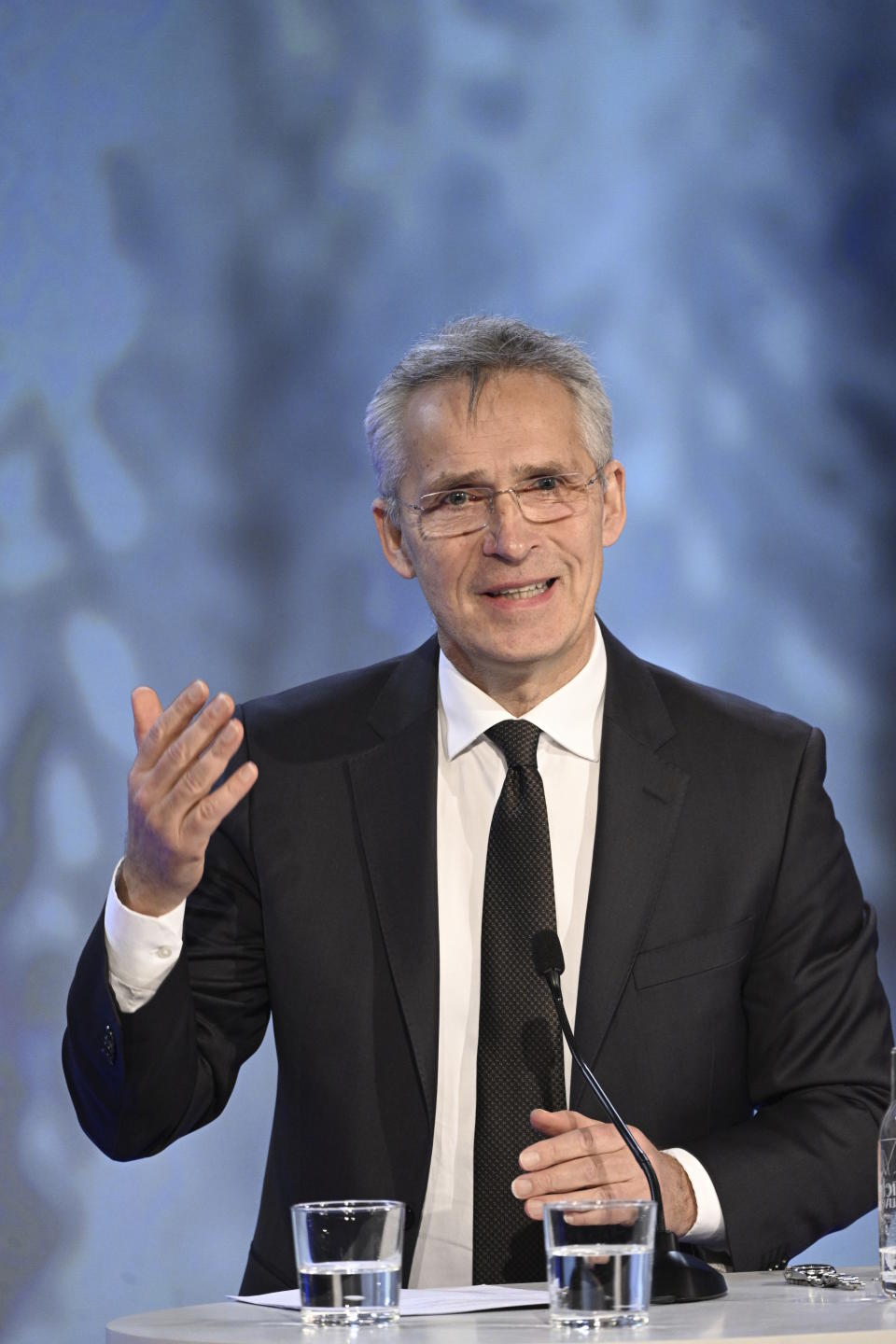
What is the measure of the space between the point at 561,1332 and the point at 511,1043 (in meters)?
0.77

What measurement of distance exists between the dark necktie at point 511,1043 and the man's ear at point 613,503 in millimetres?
468

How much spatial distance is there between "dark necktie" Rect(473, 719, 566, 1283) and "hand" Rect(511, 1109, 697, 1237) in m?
0.29

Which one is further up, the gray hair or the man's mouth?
the gray hair

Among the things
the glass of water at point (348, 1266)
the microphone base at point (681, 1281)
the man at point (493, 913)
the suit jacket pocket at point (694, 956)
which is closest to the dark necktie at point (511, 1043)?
the man at point (493, 913)

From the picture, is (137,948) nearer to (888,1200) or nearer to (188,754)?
(188,754)

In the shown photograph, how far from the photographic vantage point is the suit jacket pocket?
211 centimetres

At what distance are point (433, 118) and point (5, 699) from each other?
1379 mm

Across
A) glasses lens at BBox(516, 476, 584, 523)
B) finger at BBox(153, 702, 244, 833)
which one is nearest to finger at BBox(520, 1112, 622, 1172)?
finger at BBox(153, 702, 244, 833)

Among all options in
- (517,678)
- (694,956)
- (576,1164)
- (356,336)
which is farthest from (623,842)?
(356,336)

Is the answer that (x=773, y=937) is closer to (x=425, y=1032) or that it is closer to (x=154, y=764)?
(x=425, y=1032)

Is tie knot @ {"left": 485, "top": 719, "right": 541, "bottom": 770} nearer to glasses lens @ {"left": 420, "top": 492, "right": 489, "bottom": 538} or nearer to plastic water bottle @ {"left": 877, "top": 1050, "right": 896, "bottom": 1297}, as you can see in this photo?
glasses lens @ {"left": 420, "top": 492, "right": 489, "bottom": 538}

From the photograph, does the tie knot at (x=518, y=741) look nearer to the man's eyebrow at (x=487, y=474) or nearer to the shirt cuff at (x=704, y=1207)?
the man's eyebrow at (x=487, y=474)

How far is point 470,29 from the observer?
3307mm

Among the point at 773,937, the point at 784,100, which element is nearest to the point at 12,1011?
the point at 773,937
